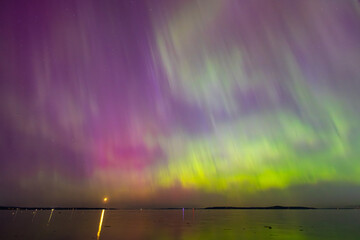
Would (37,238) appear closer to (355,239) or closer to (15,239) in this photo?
(15,239)

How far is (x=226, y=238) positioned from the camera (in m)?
41.4

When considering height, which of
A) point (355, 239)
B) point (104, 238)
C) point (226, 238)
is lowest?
point (355, 239)

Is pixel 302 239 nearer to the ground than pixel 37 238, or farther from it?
nearer to the ground

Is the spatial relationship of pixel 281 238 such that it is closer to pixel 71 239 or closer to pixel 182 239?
pixel 182 239

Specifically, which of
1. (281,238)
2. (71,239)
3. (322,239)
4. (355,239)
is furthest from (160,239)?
(355,239)

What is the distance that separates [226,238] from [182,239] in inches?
266

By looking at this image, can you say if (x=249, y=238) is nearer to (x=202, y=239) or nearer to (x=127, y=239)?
(x=202, y=239)

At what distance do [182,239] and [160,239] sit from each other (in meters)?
3.27

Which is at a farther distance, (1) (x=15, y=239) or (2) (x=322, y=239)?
(2) (x=322, y=239)

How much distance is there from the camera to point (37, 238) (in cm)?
4106

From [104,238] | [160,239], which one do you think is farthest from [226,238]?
[104,238]

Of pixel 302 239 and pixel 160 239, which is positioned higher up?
pixel 160 239

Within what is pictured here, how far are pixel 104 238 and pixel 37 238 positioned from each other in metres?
10.3

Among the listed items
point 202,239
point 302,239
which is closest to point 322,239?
point 302,239
